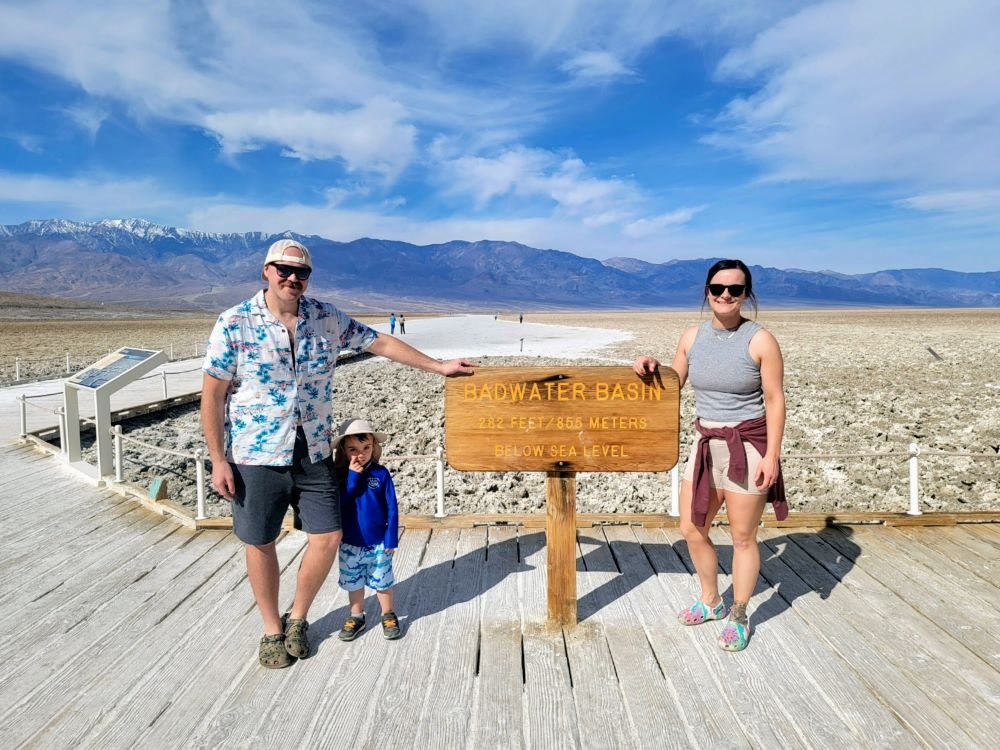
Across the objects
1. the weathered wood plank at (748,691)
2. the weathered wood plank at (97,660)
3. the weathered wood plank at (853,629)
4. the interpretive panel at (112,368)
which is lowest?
the weathered wood plank at (97,660)

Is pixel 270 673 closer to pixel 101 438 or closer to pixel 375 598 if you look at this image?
pixel 375 598

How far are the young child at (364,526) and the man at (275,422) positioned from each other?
0.14 metres

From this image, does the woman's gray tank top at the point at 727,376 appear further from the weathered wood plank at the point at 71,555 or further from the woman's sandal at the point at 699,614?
the weathered wood plank at the point at 71,555

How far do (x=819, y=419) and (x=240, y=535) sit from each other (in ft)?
40.2

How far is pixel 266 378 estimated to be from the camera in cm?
263

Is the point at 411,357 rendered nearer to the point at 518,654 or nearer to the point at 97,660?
the point at 518,654

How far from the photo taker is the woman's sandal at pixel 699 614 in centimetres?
316

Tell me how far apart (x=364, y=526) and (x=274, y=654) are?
2.15ft

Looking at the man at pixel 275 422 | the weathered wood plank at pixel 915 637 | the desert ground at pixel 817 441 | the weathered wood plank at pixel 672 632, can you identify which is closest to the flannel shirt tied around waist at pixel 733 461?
the weathered wood plank at pixel 672 632

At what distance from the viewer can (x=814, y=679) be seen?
2.73m

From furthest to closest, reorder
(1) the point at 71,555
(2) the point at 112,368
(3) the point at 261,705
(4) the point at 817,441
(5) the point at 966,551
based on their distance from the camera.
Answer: (4) the point at 817,441
(2) the point at 112,368
(1) the point at 71,555
(5) the point at 966,551
(3) the point at 261,705

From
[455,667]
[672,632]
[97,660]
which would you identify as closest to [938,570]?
[672,632]

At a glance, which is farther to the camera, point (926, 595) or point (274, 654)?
point (926, 595)

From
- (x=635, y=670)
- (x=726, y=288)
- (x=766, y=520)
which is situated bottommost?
(x=635, y=670)
